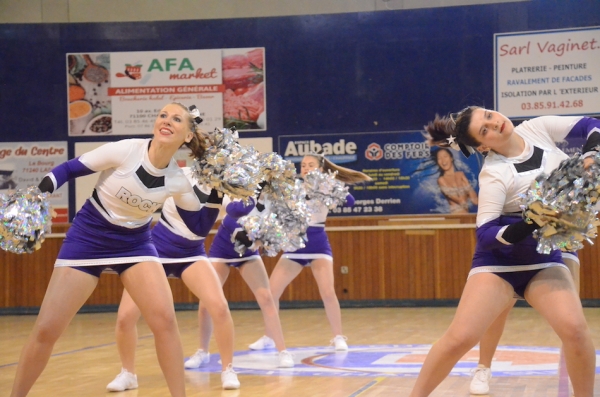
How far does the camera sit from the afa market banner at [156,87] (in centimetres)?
1196

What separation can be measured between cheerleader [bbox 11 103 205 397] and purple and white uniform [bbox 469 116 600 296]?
1524 mm

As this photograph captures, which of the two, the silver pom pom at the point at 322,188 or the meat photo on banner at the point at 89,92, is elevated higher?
the meat photo on banner at the point at 89,92

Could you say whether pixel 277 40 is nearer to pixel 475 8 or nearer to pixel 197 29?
pixel 197 29

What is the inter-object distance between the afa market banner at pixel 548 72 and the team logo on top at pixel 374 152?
1855mm

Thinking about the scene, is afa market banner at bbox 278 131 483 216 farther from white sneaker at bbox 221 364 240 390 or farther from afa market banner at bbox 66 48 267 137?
white sneaker at bbox 221 364 240 390

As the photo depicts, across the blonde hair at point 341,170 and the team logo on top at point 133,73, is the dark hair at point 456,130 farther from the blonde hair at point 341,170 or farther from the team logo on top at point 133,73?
the team logo on top at point 133,73

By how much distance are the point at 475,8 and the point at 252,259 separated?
682 cm

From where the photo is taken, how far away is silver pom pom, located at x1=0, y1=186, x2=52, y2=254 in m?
3.73

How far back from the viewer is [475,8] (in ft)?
37.7

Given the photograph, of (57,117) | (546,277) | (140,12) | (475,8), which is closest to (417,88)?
(475,8)

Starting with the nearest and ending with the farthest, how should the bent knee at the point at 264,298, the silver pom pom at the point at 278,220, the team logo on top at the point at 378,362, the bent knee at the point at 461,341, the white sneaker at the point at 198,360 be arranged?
the bent knee at the point at 461,341 < the silver pom pom at the point at 278,220 < the team logo on top at the point at 378,362 < the white sneaker at the point at 198,360 < the bent knee at the point at 264,298

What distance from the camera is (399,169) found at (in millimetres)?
11641

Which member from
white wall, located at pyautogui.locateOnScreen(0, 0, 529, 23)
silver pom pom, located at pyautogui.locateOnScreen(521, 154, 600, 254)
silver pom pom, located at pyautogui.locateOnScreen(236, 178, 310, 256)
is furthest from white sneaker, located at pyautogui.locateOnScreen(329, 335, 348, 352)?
white wall, located at pyautogui.locateOnScreen(0, 0, 529, 23)

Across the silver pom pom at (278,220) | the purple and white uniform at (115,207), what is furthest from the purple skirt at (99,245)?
the silver pom pom at (278,220)
